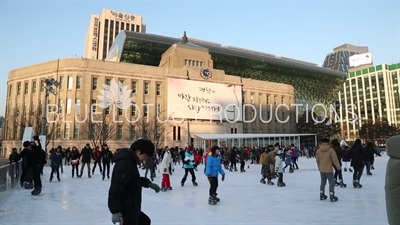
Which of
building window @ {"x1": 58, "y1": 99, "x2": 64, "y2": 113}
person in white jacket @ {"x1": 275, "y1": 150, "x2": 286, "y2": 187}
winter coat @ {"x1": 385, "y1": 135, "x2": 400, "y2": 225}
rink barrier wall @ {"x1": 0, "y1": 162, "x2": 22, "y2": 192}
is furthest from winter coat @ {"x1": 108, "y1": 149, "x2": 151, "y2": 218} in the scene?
building window @ {"x1": 58, "y1": 99, "x2": 64, "y2": 113}

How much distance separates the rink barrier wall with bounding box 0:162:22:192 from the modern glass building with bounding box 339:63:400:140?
332ft

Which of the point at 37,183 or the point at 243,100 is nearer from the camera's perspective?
the point at 37,183

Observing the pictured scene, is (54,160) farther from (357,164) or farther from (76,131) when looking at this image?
(76,131)

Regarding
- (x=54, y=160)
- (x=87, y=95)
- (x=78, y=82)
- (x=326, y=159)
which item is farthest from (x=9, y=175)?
(x=78, y=82)

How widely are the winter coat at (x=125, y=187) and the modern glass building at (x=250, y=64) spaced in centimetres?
6341

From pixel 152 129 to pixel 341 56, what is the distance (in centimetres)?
15426

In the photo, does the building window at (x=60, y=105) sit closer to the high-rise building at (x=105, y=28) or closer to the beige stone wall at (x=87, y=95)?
the beige stone wall at (x=87, y=95)

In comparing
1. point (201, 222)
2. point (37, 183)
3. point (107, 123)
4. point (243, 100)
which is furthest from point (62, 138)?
point (201, 222)

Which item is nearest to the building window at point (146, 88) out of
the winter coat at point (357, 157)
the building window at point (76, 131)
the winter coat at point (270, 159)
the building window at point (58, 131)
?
the building window at point (76, 131)

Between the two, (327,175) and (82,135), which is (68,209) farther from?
(82,135)

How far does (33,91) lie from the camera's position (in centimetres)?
4800

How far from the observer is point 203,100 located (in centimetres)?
5178

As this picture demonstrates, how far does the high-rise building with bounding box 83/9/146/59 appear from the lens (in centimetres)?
11294

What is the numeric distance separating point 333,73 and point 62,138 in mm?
81948
